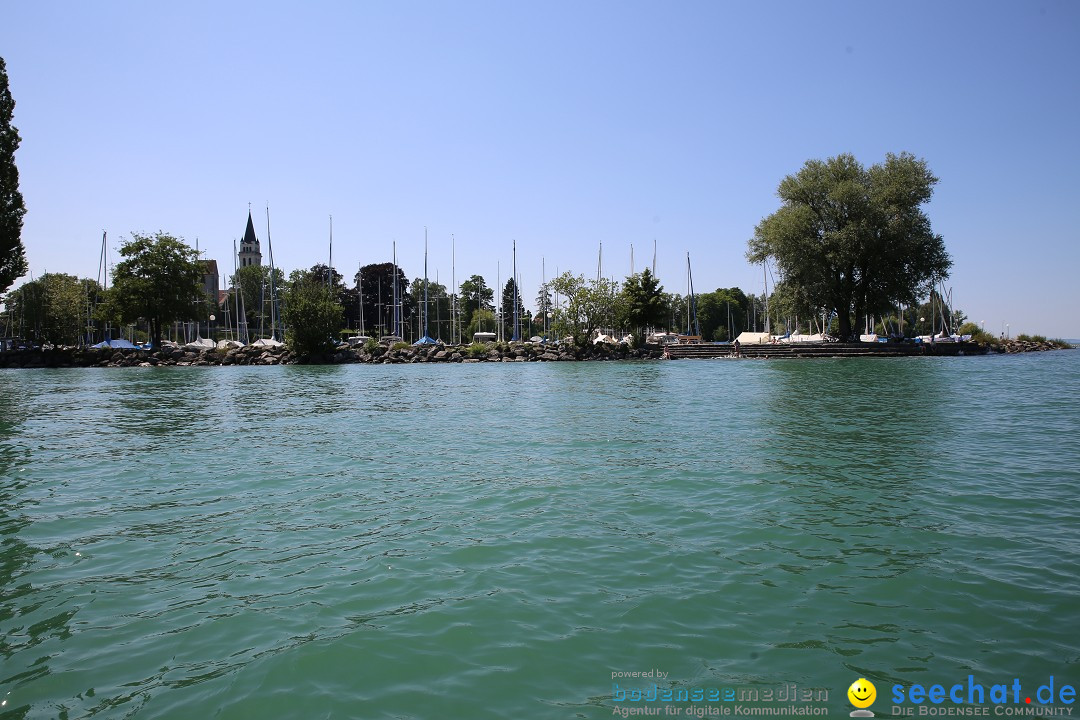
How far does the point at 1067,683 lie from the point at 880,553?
272 cm

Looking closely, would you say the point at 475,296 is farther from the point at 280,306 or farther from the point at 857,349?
the point at 857,349

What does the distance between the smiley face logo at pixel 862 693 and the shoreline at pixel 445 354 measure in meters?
70.3

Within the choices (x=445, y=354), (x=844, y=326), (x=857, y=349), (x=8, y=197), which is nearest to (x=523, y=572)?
(x=8, y=197)

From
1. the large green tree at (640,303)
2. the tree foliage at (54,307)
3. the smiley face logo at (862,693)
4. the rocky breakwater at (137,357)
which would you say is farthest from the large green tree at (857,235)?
the tree foliage at (54,307)

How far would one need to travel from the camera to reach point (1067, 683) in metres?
4.66

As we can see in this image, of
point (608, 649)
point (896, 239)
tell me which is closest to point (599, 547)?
point (608, 649)

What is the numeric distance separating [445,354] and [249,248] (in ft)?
309

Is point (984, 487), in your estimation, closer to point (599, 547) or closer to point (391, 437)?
point (599, 547)

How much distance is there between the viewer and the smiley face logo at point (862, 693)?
4438 millimetres

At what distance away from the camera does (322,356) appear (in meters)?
72.9

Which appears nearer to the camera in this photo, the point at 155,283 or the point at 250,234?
the point at 155,283

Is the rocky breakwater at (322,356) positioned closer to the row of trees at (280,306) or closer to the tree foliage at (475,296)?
the row of trees at (280,306)

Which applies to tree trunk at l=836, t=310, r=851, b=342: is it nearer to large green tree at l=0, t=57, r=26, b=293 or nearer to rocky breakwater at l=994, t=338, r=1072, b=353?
rocky breakwater at l=994, t=338, r=1072, b=353

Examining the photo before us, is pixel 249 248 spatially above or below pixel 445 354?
above
